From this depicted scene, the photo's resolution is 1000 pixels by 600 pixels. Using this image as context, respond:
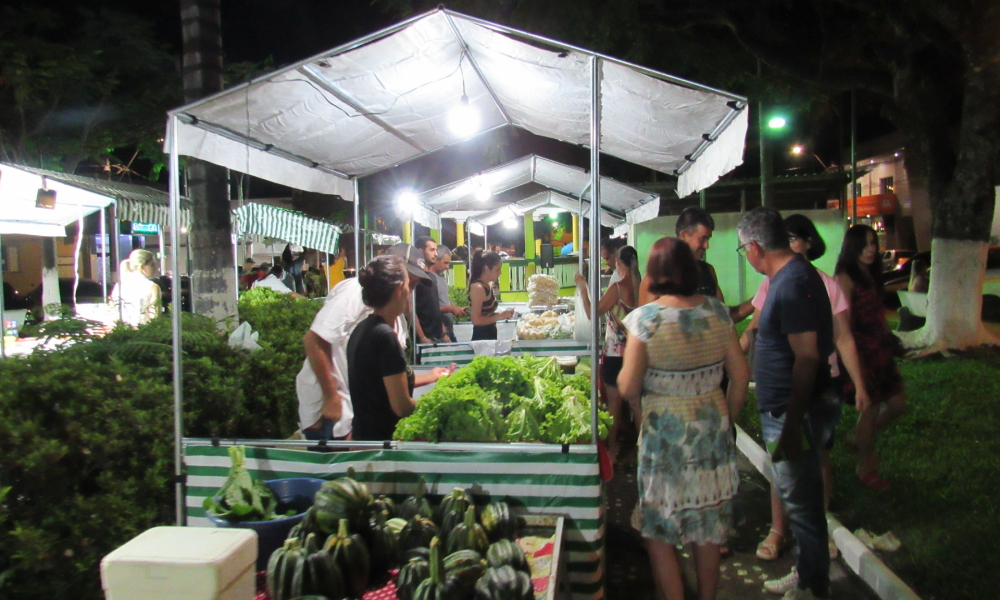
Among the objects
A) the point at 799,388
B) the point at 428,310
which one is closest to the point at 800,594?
the point at 799,388

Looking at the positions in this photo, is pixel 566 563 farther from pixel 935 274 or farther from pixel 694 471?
pixel 935 274

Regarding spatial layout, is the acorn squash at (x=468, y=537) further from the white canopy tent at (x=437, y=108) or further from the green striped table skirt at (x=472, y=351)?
the green striped table skirt at (x=472, y=351)

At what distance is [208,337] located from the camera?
4.64 metres

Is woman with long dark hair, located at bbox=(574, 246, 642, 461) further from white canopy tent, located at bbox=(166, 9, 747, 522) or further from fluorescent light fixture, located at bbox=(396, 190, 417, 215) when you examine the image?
fluorescent light fixture, located at bbox=(396, 190, 417, 215)

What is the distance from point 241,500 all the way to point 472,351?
12.5ft

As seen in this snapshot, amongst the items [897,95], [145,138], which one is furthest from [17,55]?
[897,95]

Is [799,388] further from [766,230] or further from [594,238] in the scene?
[594,238]

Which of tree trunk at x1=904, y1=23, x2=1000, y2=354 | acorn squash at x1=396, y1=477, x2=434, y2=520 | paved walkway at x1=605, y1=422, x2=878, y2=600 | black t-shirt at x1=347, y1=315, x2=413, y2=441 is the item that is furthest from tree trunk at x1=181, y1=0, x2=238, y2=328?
tree trunk at x1=904, y1=23, x2=1000, y2=354

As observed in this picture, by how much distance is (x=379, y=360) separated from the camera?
11.5 feet

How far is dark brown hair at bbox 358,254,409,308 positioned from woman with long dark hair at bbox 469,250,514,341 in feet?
11.1

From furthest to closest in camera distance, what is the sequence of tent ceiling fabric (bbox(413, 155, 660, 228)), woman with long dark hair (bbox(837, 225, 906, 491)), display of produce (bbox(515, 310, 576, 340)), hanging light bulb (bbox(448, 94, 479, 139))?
tent ceiling fabric (bbox(413, 155, 660, 228)), display of produce (bbox(515, 310, 576, 340)), hanging light bulb (bbox(448, 94, 479, 139)), woman with long dark hair (bbox(837, 225, 906, 491))

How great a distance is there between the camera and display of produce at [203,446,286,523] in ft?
9.48

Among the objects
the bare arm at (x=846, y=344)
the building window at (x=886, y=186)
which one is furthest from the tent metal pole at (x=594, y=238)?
A: the building window at (x=886, y=186)

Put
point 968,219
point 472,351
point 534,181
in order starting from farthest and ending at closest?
point 534,181
point 968,219
point 472,351
